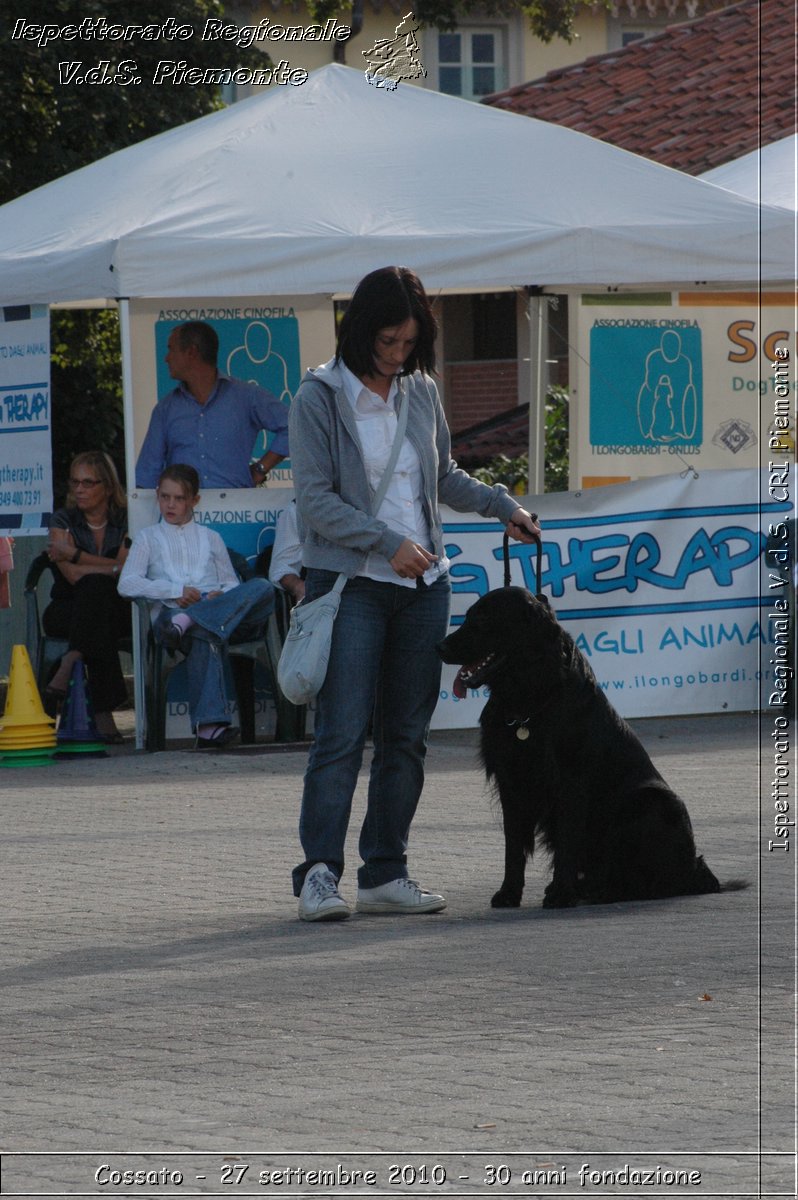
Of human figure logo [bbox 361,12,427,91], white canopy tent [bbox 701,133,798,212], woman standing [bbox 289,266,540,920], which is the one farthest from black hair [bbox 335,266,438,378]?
white canopy tent [bbox 701,133,798,212]

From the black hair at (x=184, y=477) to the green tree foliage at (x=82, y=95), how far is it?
5.90 metres

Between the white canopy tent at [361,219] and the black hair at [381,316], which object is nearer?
the black hair at [381,316]

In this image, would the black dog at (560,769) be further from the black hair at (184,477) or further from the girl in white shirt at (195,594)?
the black hair at (184,477)

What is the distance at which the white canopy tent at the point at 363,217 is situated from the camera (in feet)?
34.3

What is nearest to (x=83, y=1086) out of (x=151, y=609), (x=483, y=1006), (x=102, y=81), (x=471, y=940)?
(x=483, y=1006)

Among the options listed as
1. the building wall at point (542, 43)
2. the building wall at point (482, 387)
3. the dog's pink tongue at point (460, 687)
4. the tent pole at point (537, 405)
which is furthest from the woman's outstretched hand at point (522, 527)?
the building wall at point (542, 43)

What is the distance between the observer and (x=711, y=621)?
37.4 feet

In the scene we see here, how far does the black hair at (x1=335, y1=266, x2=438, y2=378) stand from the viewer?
6.03m

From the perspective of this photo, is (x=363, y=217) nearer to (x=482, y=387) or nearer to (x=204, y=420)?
(x=204, y=420)

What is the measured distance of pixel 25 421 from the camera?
37.9ft

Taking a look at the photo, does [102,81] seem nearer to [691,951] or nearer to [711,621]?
[711,621]

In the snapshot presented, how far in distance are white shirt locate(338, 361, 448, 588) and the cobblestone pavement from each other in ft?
3.80

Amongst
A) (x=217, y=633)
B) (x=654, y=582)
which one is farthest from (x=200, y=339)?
(x=654, y=582)

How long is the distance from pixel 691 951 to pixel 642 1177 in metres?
2.09
